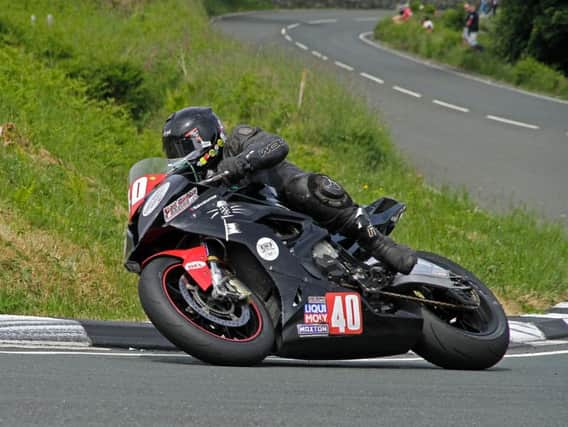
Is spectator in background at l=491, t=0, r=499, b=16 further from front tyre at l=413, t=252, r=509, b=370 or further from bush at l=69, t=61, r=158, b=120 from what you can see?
front tyre at l=413, t=252, r=509, b=370

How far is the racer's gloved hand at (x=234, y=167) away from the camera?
7293 millimetres

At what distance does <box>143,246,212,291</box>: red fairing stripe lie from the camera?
22.9 ft

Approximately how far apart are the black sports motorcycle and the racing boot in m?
0.10

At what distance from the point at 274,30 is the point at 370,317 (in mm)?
39502

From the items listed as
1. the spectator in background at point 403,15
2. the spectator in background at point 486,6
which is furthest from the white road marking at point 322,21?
the spectator in background at point 486,6

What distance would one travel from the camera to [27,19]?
2136 centimetres

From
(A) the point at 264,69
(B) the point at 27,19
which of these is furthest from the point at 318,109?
(B) the point at 27,19

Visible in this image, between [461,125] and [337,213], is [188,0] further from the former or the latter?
[337,213]

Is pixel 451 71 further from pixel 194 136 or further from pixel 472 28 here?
pixel 194 136

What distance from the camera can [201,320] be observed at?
22.8 ft

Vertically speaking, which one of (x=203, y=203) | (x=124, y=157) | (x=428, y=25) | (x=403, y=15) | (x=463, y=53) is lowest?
(x=403, y=15)

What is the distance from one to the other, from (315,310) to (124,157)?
325 inches

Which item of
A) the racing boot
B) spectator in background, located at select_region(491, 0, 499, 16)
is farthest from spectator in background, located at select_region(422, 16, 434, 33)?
the racing boot

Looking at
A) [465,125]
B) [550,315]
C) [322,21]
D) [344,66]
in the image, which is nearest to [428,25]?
[344,66]
